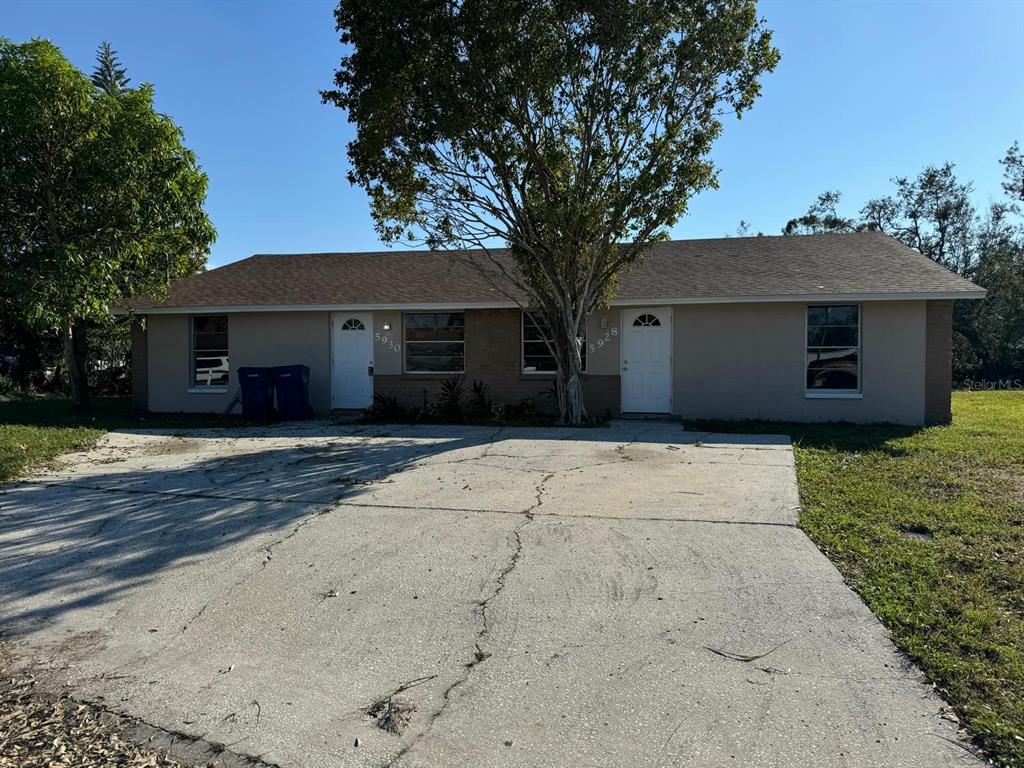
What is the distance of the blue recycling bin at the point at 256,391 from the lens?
14805 mm

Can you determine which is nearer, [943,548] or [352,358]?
[943,548]

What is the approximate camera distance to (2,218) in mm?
13258

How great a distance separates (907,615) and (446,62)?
10.1 m

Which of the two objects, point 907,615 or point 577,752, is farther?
point 907,615

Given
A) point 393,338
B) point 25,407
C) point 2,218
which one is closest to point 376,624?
point 393,338

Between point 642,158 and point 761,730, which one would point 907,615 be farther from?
point 642,158

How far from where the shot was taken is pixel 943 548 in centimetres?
550

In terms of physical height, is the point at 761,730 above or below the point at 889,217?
below

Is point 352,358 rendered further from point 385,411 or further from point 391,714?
point 391,714

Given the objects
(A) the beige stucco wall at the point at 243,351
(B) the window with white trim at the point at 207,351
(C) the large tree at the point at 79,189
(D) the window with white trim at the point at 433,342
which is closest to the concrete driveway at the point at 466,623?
(C) the large tree at the point at 79,189

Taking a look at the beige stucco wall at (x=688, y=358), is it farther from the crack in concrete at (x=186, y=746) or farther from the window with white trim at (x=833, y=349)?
the crack in concrete at (x=186, y=746)

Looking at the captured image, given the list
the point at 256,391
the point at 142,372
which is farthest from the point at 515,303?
the point at 142,372

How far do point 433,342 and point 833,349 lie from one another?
8.39 meters

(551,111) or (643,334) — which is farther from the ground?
(551,111)
